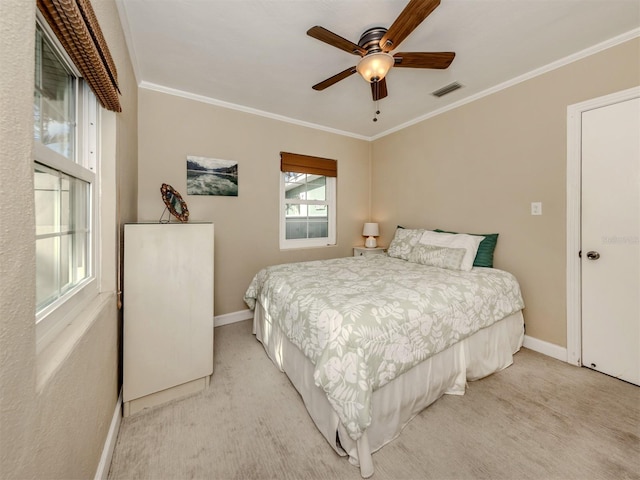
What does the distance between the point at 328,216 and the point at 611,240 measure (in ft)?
9.58

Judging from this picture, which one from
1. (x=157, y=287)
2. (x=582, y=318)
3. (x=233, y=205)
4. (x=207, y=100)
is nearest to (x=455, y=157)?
(x=582, y=318)

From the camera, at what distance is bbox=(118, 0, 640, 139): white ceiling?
1628mm

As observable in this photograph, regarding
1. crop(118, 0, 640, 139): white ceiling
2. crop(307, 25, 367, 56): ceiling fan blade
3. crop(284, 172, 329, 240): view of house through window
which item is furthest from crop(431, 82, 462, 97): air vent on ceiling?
crop(284, 172, 329, 240): view of house through window

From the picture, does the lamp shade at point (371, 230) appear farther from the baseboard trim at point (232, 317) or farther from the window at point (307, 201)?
the baseboard trim at point (232, 317)

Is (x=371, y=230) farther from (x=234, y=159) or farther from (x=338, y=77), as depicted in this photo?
(x=338, y=77)

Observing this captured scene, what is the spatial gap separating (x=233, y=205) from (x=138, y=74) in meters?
1.48

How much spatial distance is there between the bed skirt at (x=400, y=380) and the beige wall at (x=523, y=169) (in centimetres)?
47

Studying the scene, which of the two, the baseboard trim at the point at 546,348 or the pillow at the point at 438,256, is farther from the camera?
the pillow at the point at 438,256

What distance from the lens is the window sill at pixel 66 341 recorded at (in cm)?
69

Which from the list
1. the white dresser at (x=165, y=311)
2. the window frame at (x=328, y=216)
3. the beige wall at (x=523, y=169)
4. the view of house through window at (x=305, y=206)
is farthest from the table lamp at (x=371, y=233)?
the white dresser at (x=165, y=311)

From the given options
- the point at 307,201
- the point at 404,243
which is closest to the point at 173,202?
the point at 307,201

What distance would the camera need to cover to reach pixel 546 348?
7.44 ft

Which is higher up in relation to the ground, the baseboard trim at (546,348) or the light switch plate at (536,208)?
the light switch plate at (536,208)

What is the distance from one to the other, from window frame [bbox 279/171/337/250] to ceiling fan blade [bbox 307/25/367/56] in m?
1.90
